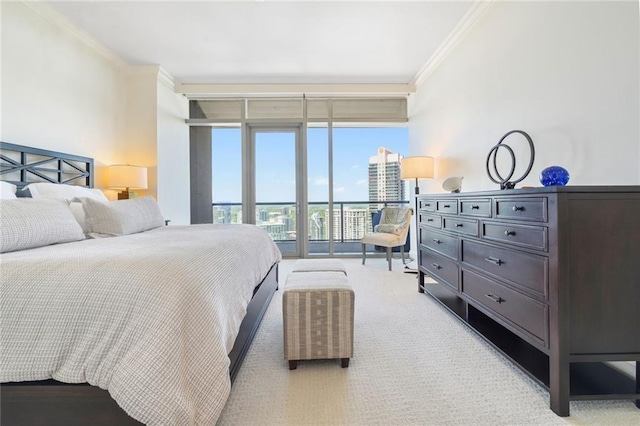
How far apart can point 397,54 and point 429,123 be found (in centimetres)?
107

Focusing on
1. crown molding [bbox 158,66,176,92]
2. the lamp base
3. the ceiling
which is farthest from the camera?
crown molding [bbox 158,66,176,92]

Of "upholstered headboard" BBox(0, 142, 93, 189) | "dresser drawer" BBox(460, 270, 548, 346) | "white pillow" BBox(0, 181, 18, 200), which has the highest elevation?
"upholstered headboard" BBox(0, 142, 93, 189)

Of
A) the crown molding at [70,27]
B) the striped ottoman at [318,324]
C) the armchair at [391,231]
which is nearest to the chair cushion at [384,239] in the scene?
the armchair at [391,231]

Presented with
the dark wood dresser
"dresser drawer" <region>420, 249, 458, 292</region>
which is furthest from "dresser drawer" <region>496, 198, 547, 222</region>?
"dresser drawer" <region>420, 249, 458, 292</region>

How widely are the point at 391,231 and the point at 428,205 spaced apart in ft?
5.01

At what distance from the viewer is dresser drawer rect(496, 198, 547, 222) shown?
142 centimetres

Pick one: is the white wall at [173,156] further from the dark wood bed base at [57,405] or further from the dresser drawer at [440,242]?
the dresser drawer at [440,242]

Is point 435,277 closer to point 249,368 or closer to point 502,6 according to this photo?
point 249,368

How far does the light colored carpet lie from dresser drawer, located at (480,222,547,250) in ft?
2.49

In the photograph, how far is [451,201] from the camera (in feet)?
8.01

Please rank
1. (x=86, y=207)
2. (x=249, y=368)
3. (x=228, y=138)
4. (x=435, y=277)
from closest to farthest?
1. (x=249, y=368)
2. (x=86, y=207)
3. (x=435, y=277)
4. (x=228, y=138)

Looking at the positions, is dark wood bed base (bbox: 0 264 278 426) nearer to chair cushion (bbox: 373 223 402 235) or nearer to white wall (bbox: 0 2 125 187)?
white wall (bbox: 0 2 125 187)

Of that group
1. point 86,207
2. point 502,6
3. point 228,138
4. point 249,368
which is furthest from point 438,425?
point 228,138

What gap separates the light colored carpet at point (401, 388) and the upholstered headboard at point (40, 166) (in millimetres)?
2610
